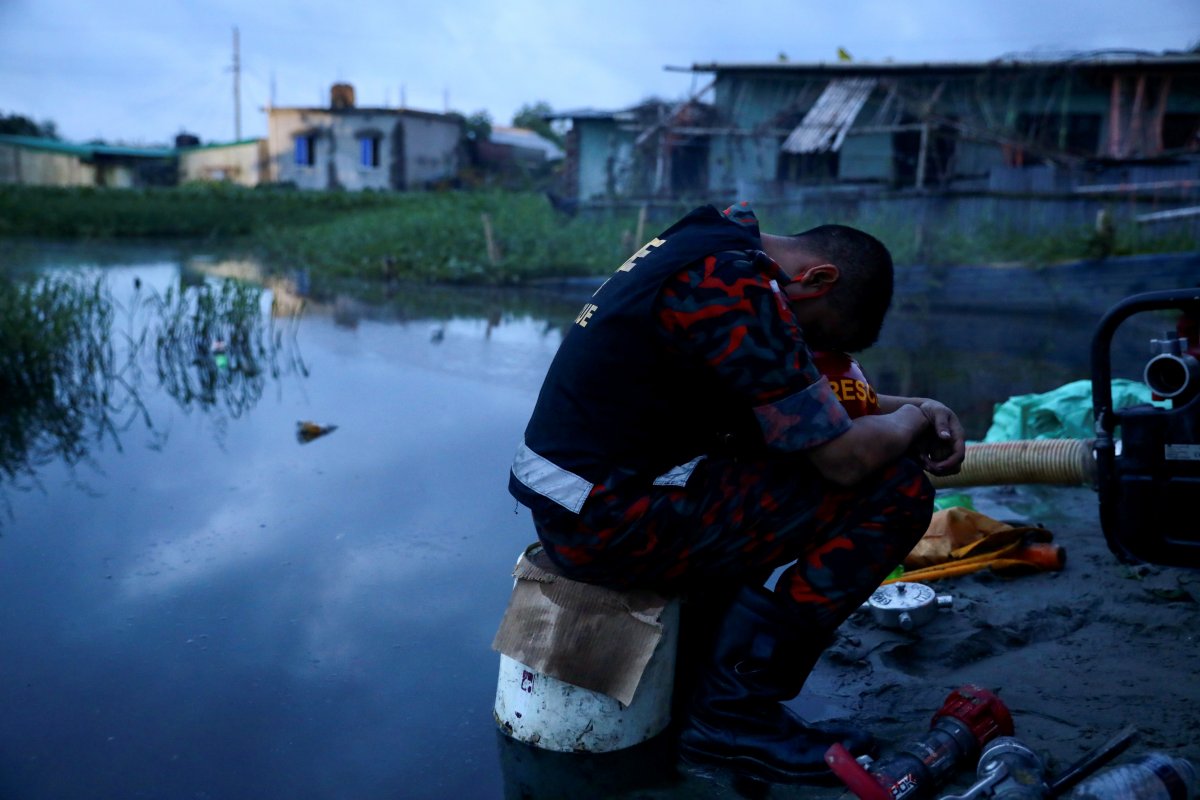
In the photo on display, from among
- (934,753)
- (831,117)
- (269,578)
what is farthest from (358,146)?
(934,753)

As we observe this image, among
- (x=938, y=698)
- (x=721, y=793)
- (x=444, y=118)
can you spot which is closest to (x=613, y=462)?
(x=721, y=793)

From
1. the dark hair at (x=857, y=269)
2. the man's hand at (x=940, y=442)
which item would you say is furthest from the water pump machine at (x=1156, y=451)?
the dark hair at (x=857, y=269)

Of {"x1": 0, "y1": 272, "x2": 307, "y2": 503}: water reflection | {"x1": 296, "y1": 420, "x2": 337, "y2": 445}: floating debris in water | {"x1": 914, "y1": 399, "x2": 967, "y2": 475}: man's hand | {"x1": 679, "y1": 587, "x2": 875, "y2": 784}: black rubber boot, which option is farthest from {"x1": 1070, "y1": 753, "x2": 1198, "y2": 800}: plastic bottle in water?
{"x1": 0, "y1": 272, "x2": 307, "y2": 503}: water reflection

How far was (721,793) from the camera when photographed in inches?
86.5

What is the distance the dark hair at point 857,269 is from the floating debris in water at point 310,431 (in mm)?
3947

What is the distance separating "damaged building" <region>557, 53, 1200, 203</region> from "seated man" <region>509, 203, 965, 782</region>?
13475 millimetres

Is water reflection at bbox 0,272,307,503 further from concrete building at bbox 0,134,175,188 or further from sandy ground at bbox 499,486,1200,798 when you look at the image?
concrete building at bbox 0,134,175,188

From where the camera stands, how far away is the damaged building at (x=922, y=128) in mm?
14891

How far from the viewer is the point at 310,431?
224 inches

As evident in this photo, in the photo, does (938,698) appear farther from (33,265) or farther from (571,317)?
(33,265)

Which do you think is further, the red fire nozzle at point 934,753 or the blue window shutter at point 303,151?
the blue window shutter at point 303,151

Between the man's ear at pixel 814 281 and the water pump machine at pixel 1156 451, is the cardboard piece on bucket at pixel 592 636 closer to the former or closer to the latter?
the man's ear at pixel 814 281

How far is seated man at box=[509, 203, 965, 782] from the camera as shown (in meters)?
2.14

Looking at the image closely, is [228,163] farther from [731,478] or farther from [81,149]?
[731,478]
